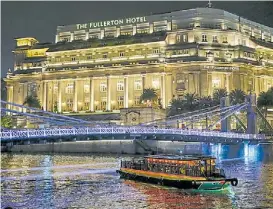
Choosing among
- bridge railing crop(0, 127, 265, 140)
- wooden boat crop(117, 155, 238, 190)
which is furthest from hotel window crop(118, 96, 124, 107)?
wooden boat crop(117, 155, 238, 190)

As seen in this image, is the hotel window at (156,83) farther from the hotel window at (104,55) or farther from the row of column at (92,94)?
the hotel window at (104,55)

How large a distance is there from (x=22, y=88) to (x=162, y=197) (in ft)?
364

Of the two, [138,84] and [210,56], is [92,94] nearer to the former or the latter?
[138,84]

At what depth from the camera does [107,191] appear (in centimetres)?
4569

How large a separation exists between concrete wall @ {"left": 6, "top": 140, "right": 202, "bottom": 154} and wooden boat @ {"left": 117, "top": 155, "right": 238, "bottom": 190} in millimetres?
32062

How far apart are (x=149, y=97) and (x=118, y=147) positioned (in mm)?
33100

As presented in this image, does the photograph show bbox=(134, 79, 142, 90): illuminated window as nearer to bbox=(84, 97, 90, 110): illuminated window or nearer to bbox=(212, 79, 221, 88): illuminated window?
bbox=(84, 97, 90, 110): illuminated window

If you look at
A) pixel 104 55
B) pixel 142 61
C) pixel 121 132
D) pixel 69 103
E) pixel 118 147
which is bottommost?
pixel 118 147

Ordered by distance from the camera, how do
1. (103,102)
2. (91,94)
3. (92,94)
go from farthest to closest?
(91,94) < (92,94) < (103,102)

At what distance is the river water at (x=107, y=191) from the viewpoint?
39.9m

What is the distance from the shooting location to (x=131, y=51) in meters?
137

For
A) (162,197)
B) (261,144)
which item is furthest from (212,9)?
(162,197)

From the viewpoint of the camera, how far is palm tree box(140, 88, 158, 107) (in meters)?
125

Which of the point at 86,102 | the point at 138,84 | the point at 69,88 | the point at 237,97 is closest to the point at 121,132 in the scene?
the point at 237,97
